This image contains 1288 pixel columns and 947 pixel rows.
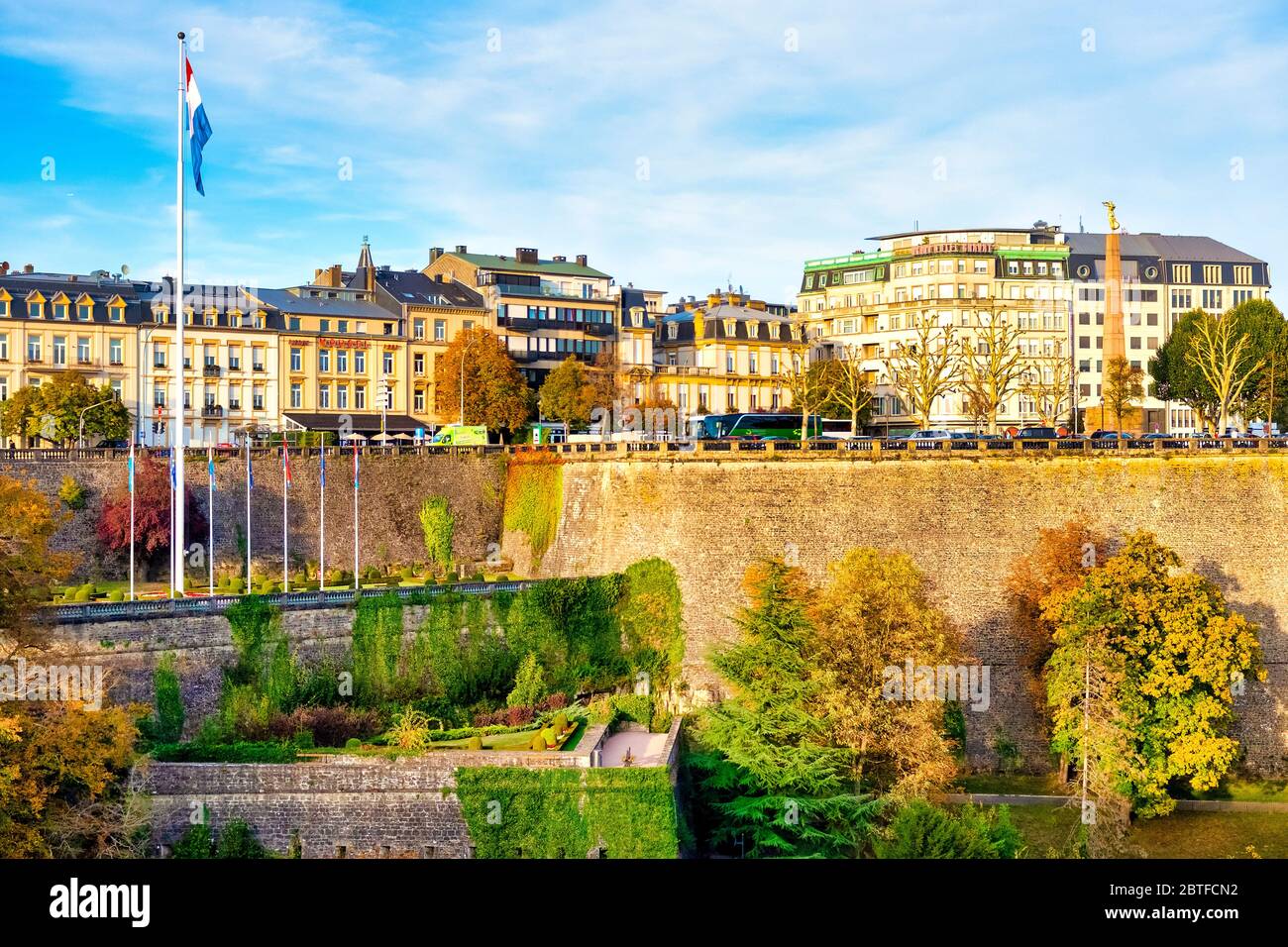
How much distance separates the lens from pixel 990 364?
6669 centimetres

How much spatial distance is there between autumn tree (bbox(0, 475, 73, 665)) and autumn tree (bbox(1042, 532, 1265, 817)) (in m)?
Answer: 29.3

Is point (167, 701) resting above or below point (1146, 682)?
below

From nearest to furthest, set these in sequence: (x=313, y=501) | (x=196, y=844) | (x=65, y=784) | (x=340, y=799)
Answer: (x=65, y=784), (x=196, y=844), (x=340, y=799), (x=313, y=501)

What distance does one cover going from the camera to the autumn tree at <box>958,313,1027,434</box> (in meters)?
64.9

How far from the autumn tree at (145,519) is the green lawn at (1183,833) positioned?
33089mm

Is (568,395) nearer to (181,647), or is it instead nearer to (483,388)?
(483,388)

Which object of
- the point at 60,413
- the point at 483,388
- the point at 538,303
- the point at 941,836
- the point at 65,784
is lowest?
the point at 941,836

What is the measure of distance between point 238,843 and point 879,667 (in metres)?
Answer: 19.2

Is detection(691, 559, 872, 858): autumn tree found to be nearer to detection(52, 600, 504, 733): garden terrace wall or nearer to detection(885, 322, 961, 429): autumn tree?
detection(52, 600, 504, 733): garden terrace wall

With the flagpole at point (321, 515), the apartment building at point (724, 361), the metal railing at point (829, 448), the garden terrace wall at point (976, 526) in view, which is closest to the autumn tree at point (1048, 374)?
the apartment building at point (724, 361)

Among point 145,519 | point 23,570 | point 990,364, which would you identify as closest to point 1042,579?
point 990,364
